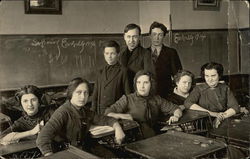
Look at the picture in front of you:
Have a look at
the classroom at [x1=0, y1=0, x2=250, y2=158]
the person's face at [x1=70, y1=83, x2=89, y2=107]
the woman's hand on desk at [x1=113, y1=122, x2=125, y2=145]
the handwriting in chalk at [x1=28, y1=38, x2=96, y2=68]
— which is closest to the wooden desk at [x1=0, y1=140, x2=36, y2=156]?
the classroom at [x1=0, y1=0, x2=250, y2=158]

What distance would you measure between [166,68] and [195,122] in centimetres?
45

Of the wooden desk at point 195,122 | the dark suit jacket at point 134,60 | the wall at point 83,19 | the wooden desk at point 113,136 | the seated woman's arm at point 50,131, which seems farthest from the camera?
the dark suit jacket at point 134,60

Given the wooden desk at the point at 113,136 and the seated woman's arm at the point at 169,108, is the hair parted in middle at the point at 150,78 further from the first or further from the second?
the wooden desk at the point at 113,136

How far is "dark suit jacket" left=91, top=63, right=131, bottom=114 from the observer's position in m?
2.05

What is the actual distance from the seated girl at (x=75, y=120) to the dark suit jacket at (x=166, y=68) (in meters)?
0.55

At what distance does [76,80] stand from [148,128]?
612 mm

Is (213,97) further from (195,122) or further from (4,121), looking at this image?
(4,121)

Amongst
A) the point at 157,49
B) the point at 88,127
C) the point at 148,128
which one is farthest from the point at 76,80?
the point at 157,49

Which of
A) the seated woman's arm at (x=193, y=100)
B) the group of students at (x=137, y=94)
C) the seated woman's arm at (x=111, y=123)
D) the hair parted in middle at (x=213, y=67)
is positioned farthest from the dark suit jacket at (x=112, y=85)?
the hair parted in middle at (x=213, y=67)

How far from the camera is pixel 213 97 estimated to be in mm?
2121

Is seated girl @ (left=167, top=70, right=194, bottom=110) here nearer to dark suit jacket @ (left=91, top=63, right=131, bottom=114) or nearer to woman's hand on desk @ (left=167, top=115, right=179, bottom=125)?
woman's hand on desk @ (left=167, top=115, right=179, bottom=125)

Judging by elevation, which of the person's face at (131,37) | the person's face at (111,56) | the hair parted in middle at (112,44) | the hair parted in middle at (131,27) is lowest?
the person's face at (111,56)

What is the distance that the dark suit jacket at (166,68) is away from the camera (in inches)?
86.9

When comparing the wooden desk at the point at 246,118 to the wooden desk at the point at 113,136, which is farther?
the wooden desk at the point at 246,118
